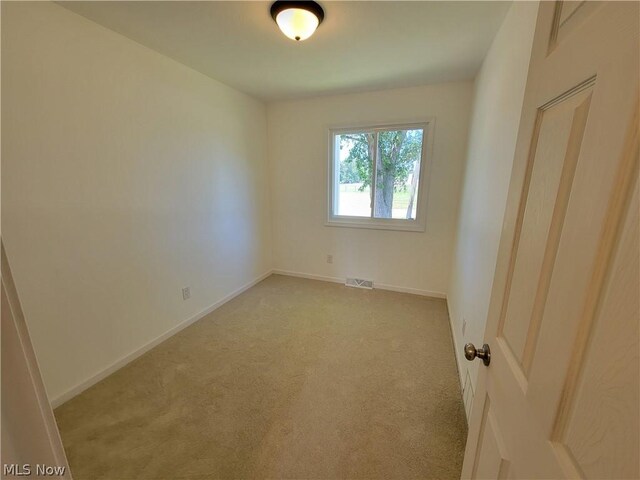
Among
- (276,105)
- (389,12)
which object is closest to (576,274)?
(389,12)

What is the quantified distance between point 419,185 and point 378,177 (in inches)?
19.5

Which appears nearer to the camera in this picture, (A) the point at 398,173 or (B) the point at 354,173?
(A) the point at 398,173

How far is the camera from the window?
3029 millimetres

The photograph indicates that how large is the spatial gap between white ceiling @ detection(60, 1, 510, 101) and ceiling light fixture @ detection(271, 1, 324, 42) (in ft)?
0.19

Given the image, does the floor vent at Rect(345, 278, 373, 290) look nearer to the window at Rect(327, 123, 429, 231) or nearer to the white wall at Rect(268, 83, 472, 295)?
the white wall at Rect(268, 83, 472, 295)

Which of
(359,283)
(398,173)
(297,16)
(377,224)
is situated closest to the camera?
(297,16)

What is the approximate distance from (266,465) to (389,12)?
2.56 meters

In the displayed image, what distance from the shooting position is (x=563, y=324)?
468mm

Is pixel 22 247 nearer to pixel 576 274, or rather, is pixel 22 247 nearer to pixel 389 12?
pixel 576 274

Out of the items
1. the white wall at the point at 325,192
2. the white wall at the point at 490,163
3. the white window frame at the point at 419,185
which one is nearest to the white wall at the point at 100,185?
the white wall at the point at 325,192

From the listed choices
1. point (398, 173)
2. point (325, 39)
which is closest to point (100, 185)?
point (325, 39)

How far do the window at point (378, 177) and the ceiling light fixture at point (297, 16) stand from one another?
165 cm

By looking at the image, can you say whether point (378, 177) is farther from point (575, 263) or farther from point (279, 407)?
point (575, 263)

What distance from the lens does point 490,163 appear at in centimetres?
164
